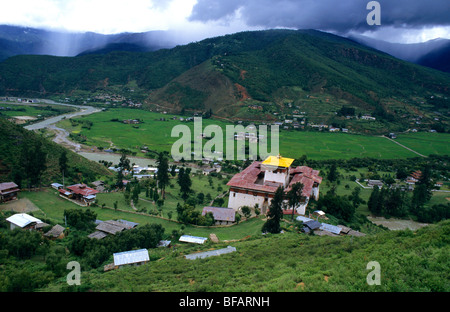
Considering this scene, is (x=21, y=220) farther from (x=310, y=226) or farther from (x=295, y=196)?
(x=310, y=226)

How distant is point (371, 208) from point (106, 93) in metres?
129

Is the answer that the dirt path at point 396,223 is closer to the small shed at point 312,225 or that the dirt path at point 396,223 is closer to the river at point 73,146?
the small shed at point 312,225

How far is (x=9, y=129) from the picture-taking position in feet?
113

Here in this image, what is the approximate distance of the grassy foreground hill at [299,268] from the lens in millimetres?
8906

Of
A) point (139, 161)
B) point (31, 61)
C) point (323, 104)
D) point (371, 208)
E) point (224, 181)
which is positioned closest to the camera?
point (371, 208)

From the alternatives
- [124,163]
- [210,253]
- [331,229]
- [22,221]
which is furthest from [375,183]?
[22,221]

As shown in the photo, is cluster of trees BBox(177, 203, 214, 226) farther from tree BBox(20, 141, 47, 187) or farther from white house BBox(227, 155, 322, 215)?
tree BBox(20, 141, 47, 187)

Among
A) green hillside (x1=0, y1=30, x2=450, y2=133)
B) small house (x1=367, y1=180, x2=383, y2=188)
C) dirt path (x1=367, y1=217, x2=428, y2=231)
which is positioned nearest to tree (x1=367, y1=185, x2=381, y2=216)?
dirt path (x1=367, y1=217, x2=428, y2=231)

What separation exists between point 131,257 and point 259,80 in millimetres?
106565

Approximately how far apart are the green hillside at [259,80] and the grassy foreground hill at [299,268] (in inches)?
3007

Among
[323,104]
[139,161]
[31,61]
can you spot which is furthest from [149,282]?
[31,61]

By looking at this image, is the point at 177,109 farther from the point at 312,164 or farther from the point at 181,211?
the point at 181,211

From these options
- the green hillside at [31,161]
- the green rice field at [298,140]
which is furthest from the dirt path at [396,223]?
the green hillside at [31,161]

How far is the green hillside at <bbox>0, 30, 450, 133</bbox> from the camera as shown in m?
98.9
